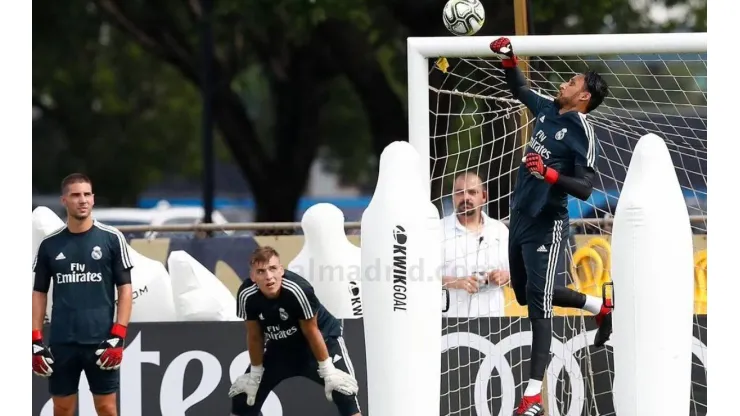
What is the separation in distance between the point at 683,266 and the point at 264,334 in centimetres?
279

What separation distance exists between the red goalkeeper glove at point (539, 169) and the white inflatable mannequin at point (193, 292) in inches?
110

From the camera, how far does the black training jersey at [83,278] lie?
7.92 metres

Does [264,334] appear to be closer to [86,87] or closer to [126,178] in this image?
[86,87]

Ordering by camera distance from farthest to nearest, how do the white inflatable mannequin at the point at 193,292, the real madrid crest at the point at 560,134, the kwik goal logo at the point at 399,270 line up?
the white inflatable mannequin at the point at 193,292, the real madrid crest at the point at 560,134, the kwik goal logo at the point at 399,270

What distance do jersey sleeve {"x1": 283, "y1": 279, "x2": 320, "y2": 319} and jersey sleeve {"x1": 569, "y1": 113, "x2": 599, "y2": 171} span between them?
193 centimetres

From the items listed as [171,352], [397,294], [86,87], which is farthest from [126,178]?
[397,294]

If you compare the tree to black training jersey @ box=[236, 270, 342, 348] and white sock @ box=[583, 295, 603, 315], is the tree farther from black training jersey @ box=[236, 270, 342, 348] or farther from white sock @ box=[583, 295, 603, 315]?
white sock @ box=[583, 295, 603, 315]

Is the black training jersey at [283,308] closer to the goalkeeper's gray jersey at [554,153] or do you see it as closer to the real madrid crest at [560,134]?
the goalkeeper's gray jersey at [554,153]

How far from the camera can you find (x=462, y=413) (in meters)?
8.75

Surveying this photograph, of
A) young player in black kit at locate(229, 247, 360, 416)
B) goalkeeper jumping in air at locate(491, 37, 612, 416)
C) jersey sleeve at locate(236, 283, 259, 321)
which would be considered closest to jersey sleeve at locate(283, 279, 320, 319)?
young player in black kit at locate(229, 247, 360, 416)

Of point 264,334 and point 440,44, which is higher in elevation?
point 440,44

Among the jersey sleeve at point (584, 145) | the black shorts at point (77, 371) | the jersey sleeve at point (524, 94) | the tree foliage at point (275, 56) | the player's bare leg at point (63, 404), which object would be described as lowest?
the player's bare leg at point (63, 404)

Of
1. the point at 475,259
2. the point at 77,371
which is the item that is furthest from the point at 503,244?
the point at 77,371

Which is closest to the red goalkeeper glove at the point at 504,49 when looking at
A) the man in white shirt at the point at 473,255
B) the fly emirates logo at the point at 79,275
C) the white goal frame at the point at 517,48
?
the white goal frame at the point at 517,48
